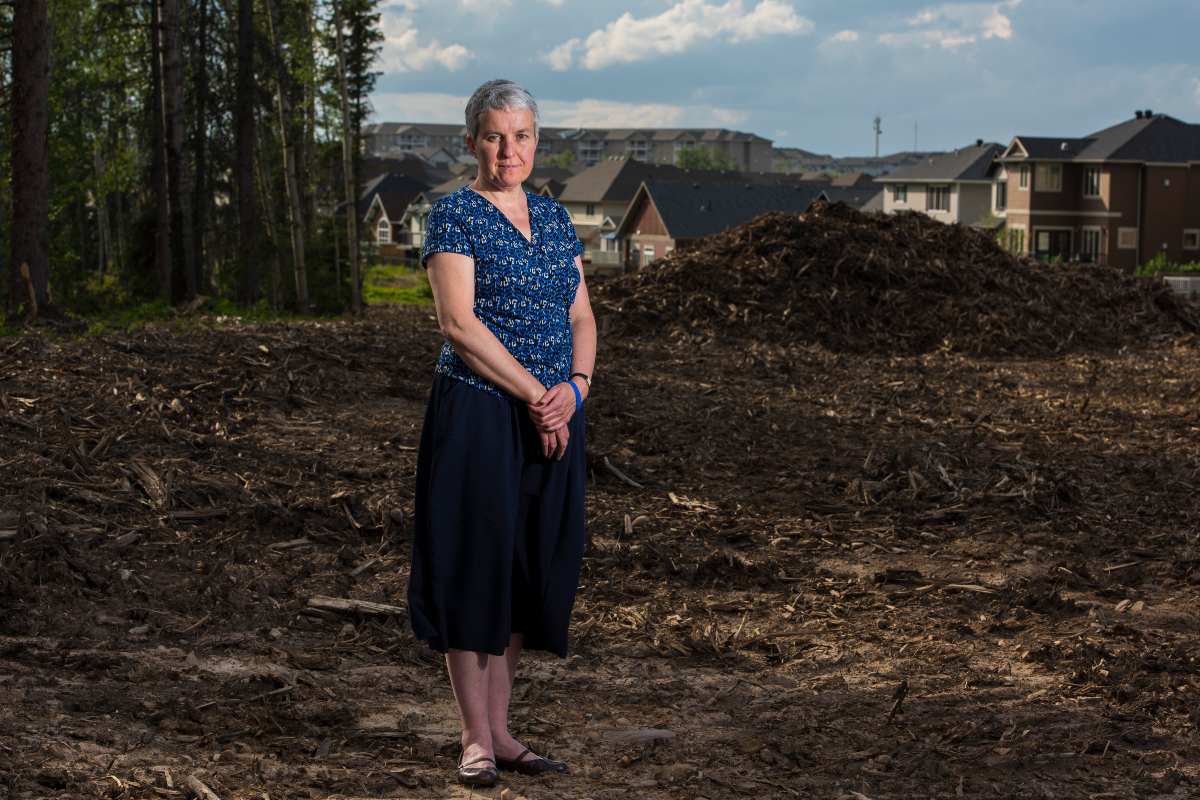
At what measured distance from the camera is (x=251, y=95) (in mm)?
27766

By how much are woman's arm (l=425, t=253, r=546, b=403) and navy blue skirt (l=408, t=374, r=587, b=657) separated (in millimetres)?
79

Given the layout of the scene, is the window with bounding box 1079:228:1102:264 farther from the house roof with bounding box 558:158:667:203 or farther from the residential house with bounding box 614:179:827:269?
the house roof with bounding box 558:158:667:203

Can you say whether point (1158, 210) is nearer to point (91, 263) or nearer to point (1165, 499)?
point (91, 263)

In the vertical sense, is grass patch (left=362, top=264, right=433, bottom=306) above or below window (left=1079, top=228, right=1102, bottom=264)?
below

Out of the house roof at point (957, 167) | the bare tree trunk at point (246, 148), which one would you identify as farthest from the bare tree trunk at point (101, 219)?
the house roof at point (957, 167)

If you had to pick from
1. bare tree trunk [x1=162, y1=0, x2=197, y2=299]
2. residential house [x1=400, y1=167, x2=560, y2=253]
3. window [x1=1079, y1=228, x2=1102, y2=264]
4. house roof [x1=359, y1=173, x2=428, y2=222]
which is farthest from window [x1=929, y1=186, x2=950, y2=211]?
bare tree trunk [x1=162, y1=0, x2=197, y2=299]

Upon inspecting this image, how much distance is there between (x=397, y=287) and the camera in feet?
174

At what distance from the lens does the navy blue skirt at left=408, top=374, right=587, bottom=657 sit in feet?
13.1

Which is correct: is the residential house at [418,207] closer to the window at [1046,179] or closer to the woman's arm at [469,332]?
the window at [1046,179]

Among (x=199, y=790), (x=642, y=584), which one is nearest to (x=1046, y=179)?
(x=642, y=584)

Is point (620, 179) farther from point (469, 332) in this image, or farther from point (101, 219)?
point (469, 332)

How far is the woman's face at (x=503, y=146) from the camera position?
4000 mm

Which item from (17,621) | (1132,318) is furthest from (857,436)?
(1132,318)

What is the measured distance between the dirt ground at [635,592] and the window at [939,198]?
63.7 meters
